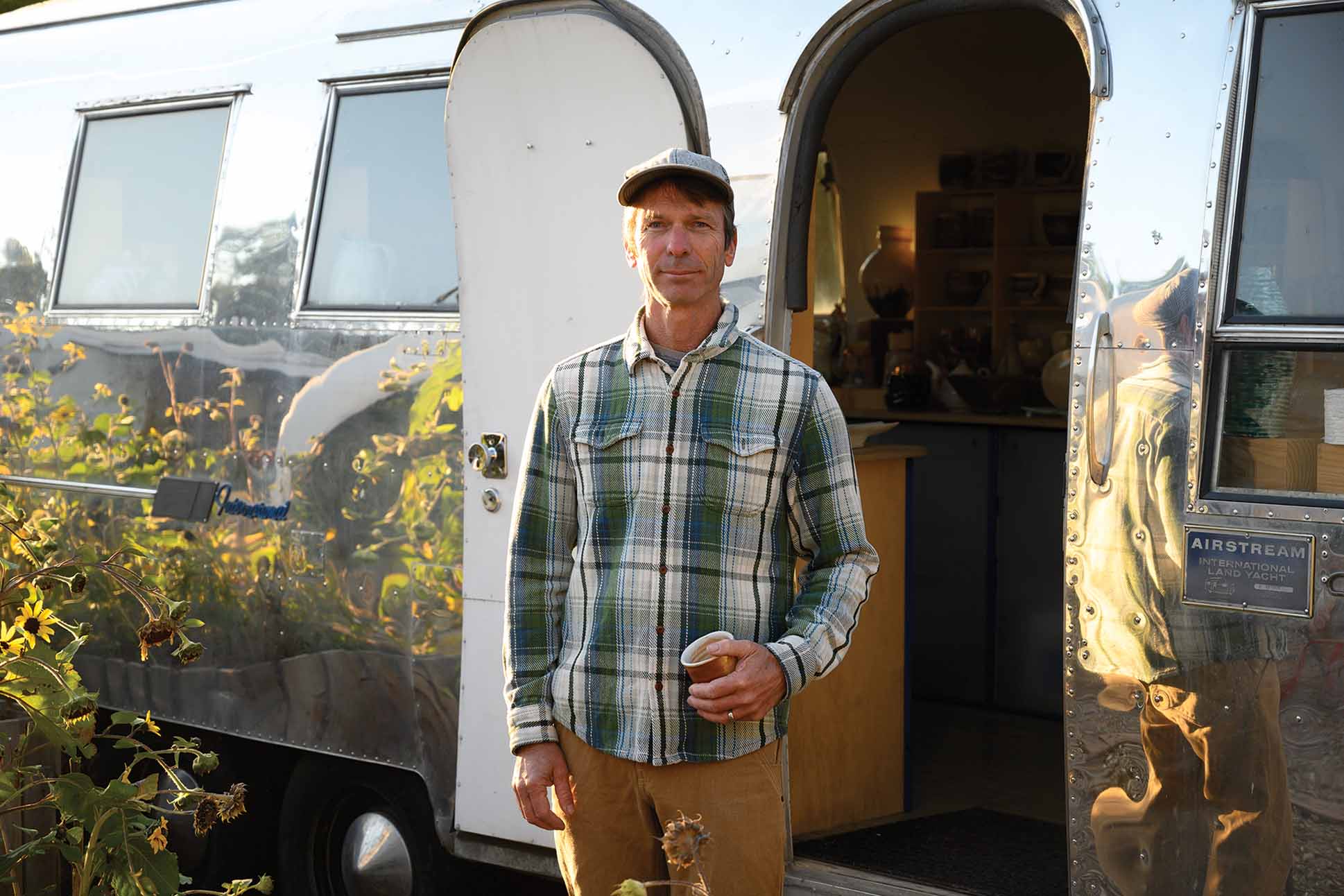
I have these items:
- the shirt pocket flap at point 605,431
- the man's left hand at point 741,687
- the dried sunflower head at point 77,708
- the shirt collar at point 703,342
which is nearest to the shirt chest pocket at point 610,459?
the shirt pocket flap at point 605,431

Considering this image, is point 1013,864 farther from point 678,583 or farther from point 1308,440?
point 678,583

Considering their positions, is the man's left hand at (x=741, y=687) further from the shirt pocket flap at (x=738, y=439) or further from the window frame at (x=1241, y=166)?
the window frame at (x=1241, y=166)

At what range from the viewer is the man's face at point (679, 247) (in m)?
2.75

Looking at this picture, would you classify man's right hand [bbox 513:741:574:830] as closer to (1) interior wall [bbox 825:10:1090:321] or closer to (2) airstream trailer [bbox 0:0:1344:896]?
(2) airstream trailer [bbox 0:0:1344:896]

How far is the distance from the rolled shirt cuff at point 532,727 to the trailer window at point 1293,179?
5.08ft

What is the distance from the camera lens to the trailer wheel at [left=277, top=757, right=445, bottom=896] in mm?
4590

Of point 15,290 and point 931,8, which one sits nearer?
point 931,8

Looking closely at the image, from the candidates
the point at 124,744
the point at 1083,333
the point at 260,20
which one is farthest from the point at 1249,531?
the point at 260,20

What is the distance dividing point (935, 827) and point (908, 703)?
49 centimetres

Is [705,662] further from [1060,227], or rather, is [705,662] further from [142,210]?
[1060,227]

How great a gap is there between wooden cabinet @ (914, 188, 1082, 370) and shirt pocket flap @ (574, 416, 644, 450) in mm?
5217

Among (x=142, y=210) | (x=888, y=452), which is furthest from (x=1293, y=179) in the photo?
(x=142, y=210)

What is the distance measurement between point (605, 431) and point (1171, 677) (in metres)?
1.27

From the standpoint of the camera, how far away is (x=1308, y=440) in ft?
9.78
